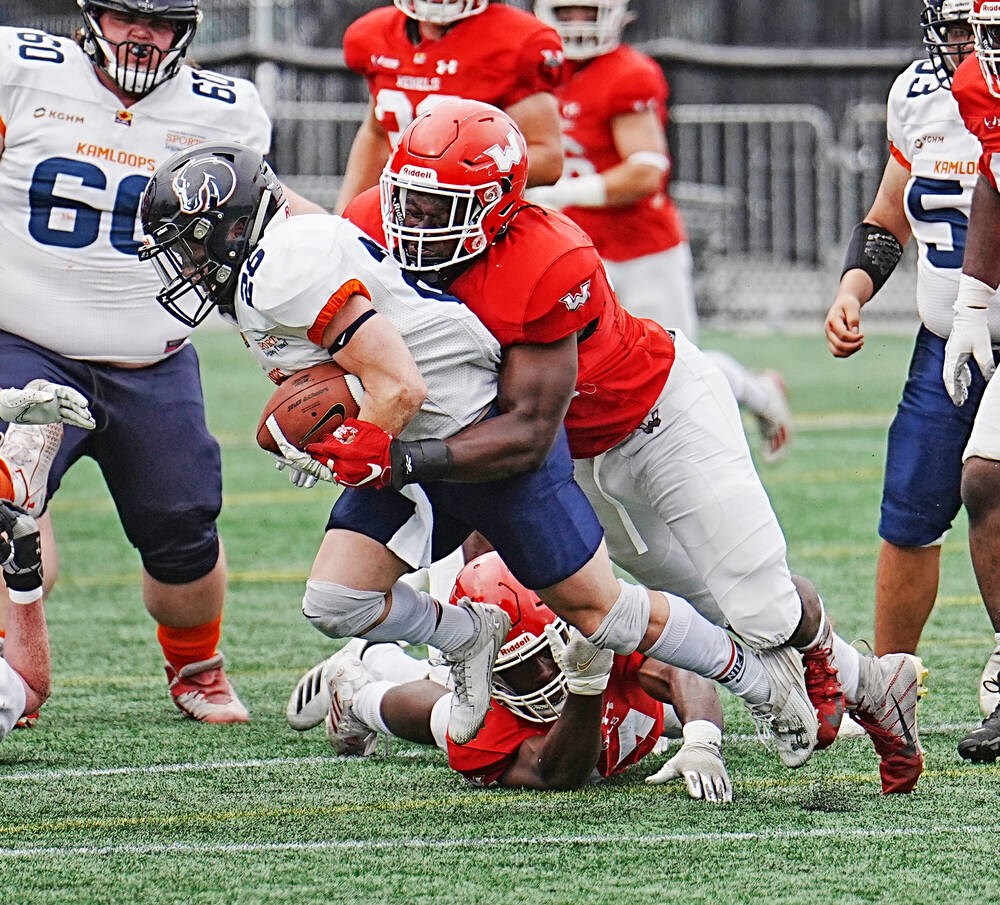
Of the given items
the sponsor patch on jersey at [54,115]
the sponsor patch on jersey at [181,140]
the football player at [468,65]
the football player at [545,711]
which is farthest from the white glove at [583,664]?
the football player at [468,65]

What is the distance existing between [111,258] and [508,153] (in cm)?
138

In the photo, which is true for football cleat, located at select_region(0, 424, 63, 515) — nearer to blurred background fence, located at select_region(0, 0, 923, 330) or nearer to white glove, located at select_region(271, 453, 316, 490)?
white glove, located at select_region(271, 453, 316, 490)

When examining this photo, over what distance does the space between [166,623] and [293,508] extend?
140 inches

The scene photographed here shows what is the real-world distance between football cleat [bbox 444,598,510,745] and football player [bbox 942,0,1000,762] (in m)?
1.10

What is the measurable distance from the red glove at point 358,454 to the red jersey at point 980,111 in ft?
5.61

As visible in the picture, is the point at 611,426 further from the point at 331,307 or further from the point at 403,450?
the point at 331,307

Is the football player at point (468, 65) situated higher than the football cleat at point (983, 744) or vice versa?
the football player at point (468, 65)

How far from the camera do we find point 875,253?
481 centimetres

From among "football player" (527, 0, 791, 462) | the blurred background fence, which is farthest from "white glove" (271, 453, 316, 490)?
Answer: the blurred background fence

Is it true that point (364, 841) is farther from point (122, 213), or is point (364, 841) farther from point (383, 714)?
point (122, 213)

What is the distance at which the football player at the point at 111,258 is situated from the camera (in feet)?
14.7

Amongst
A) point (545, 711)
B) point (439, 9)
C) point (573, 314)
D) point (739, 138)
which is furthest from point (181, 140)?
point (739, 138)

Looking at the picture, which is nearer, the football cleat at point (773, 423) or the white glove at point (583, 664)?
the white glove at point (583, 664)

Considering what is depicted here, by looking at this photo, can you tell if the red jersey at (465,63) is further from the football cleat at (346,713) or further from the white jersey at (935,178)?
the football cleat at (346,713)
